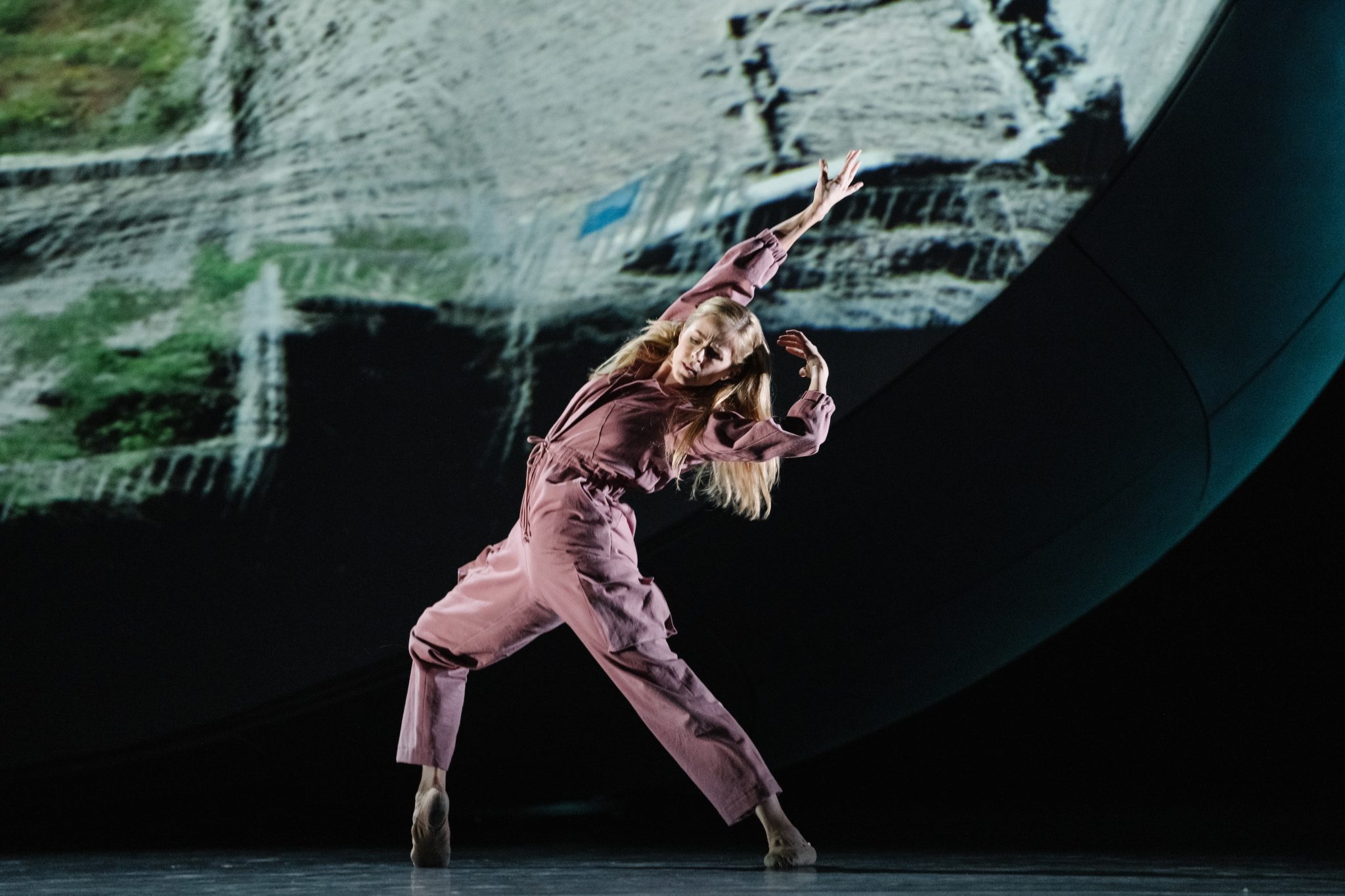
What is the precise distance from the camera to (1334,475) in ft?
9.70

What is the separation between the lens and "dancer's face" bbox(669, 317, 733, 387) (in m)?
1.66

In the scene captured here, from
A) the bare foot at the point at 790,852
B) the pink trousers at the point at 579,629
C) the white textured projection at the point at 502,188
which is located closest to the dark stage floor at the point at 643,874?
the bare foot at the point at 790,852

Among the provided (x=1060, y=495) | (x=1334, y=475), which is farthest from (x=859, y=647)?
(x=1334, y=475)

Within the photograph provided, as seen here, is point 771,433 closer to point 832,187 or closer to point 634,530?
point 634,530

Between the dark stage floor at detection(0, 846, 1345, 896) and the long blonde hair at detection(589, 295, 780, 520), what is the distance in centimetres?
47

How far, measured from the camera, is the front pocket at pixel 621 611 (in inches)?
63.9

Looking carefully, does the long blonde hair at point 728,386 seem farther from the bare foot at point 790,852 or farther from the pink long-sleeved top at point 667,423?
the bare foot at point 790,852

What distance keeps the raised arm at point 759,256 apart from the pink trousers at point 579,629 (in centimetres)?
28

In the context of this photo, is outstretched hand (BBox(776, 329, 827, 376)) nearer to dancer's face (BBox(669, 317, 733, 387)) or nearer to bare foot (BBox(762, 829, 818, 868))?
dancer's face (BBox(669, 317, 733, 387))

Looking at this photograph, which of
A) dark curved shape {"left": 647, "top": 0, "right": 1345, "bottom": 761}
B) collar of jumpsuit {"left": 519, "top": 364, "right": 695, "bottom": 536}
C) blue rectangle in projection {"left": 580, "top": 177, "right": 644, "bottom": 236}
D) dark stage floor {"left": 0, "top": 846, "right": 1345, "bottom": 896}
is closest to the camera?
dark stage floor {"left": 0, "top": 846, "right": 1345, "bottom": 896}

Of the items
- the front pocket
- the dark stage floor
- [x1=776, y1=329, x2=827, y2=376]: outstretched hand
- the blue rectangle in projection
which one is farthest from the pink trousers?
the blue rectangle in projection

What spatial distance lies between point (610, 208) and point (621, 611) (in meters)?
0.63

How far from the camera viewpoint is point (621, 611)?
5.35 feet

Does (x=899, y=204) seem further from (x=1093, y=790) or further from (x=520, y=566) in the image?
(x=1093, y=790)
